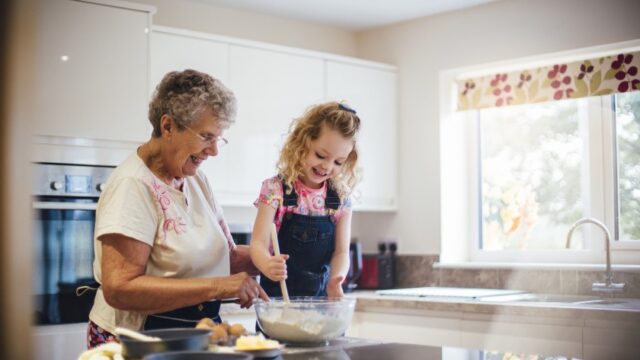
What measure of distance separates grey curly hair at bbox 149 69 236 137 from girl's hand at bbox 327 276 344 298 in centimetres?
60

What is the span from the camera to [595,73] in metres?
3.70

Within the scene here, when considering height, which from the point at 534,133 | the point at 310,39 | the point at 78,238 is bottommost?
the point at 78,238

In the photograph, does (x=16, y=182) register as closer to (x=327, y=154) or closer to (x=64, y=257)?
(x=327, y=154)

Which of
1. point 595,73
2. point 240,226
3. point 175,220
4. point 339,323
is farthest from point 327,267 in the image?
point 595,73

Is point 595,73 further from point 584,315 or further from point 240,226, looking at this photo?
point 240,226

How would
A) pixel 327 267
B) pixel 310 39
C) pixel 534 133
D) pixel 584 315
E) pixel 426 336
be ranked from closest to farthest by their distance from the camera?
pixel 327 267 < pixel 584 315 < pixel 426 336 < pixel 534 133 < pixel 310 39

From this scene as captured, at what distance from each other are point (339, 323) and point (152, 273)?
0.51 meters

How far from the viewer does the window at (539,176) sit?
3.66 meters

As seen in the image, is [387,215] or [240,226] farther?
[387,215]

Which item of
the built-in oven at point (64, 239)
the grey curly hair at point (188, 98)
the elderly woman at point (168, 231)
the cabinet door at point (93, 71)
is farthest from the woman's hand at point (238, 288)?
the cabinet door at point (93, 71)

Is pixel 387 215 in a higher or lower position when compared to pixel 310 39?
lower

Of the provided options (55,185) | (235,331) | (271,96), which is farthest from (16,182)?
(271,96)

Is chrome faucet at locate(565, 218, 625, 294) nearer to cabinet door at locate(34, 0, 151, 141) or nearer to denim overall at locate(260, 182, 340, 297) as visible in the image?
denim overall at locate(260, 182, 340, 297)

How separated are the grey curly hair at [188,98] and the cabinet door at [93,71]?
1388mm
